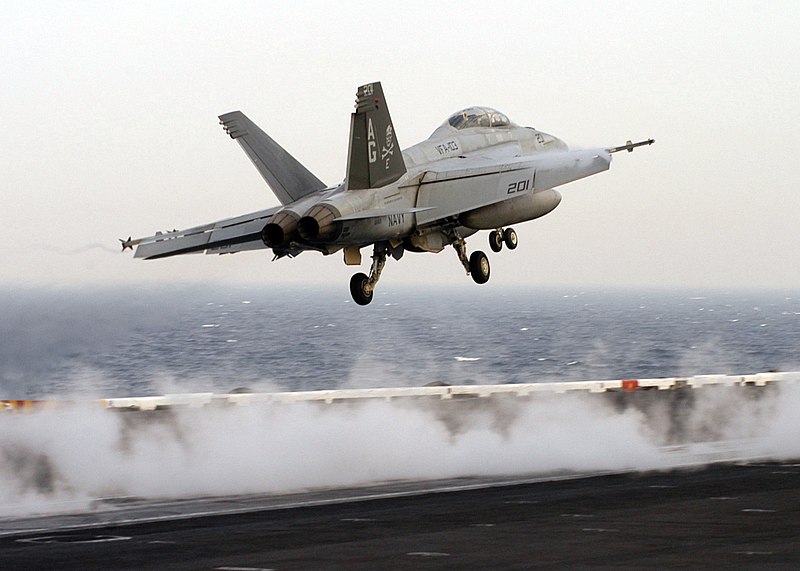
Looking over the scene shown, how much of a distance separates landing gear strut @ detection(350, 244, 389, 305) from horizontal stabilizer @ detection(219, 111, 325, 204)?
2.49 m

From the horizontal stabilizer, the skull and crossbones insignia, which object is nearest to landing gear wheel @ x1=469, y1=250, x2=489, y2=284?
the skull and crossbones insignia

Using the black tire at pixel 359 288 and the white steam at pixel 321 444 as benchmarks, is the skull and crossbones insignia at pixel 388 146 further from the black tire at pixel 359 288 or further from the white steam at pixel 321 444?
the white steam at pixel 321 444

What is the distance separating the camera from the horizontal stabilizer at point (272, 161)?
33.4 metres

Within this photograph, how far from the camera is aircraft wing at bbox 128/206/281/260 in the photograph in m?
31.7

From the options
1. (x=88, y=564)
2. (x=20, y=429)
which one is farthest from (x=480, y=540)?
(x=20, y=429)

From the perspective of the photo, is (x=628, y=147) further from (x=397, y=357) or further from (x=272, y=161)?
(x=397, y=357)

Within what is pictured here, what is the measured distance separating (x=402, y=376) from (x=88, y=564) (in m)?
102

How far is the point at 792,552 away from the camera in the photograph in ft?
73.9

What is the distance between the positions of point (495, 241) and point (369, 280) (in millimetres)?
4495

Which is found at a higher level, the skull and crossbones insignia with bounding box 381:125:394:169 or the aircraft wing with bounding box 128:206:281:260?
the skull and crossbones insignia with bounding box 381:125:394:169

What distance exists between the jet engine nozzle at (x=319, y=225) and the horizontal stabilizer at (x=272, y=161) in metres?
3.20

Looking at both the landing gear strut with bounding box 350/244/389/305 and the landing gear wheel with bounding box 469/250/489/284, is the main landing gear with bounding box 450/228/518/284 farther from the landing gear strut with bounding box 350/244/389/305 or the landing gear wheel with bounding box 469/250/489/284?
the landing gear strut with bounding box 350/244/389/305

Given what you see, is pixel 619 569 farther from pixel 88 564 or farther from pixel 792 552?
pixel 88 564

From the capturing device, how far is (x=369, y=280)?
33.1 m
